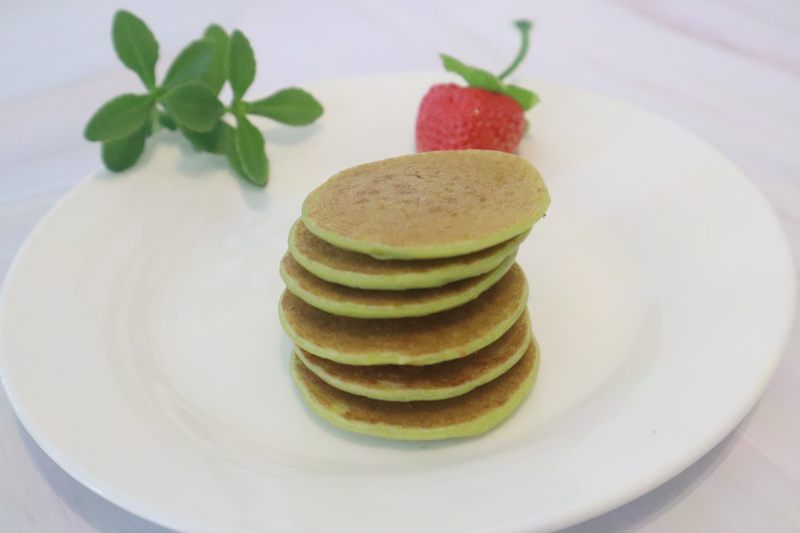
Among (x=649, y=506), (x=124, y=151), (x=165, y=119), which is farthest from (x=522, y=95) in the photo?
(x=649, y=506)

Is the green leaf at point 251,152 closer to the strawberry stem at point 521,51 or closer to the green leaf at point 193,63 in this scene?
the green leaf at point 193,63

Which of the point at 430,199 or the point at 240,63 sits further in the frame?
the point at 240,63

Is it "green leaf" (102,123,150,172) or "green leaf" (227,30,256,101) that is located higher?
"green leaf" (227,30,256,101)

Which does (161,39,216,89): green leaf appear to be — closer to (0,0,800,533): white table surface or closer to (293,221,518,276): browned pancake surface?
(0,0,800,533): white table surface

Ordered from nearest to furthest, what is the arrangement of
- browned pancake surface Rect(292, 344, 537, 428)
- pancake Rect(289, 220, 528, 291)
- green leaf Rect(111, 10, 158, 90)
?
pancake Rect(289, 220, 528, 291) → browned pancake surface Rect(292, 344, 537, 428) → green leaf Rect(111, 10, 158, 90)

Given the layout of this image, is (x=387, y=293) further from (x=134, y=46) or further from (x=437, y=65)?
(x=437, y=65)

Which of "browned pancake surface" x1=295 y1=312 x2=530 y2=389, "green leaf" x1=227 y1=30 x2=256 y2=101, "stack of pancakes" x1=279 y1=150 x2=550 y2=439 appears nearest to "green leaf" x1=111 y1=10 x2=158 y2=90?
"green leaf" x1=227 y1=30 x2=256 y2=101
